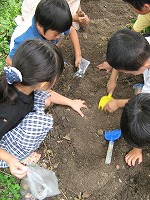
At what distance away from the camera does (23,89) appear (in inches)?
67.5

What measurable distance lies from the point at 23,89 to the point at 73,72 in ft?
2.74

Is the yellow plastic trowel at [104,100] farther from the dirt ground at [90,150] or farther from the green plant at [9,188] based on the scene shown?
the green plant at [9,188]

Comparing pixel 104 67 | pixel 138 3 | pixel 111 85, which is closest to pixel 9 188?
pixel 111 85

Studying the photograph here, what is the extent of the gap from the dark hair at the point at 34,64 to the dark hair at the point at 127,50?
404 millimetres

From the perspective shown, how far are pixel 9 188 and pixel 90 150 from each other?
1.88 feet

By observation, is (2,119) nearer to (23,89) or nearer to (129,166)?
(23,89)

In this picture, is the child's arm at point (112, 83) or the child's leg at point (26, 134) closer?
the child's leg at point (26, 134)

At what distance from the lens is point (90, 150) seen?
2.08 metres

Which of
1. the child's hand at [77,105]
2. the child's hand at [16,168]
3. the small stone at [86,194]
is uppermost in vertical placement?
the child's hand at [16,168]

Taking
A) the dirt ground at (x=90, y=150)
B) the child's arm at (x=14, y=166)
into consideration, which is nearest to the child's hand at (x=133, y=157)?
the dirt ground at (x=90, y=150)

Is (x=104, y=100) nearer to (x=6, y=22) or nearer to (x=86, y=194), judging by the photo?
(x=86, y=194)

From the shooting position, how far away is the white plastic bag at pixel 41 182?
1.76 m

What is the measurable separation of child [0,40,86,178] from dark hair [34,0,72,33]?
359 millimetres

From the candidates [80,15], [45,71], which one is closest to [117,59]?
[45,71]
